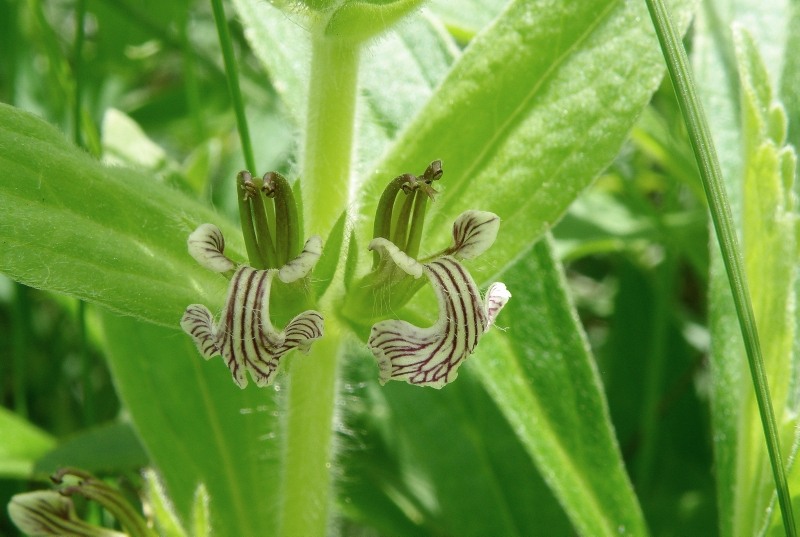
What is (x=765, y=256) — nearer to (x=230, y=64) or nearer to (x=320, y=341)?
(x=320, y=341)

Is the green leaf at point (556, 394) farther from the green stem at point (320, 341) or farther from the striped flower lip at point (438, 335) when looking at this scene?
the striped flower lip at point (438, 335)

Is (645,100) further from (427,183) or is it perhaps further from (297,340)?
(297,340)

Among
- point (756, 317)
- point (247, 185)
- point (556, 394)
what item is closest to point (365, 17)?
point (247, 185)

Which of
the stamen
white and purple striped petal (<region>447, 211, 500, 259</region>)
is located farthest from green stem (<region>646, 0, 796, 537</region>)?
the stamen

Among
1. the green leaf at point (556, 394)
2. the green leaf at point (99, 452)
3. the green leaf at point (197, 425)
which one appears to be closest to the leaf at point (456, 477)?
the green leaf at point (197, 425)

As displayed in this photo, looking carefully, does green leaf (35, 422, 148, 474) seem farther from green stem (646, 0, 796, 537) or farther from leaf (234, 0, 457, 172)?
green stem (646, 0, 796, 537)

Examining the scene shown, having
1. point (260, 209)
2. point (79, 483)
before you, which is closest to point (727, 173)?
point (260, 209)
